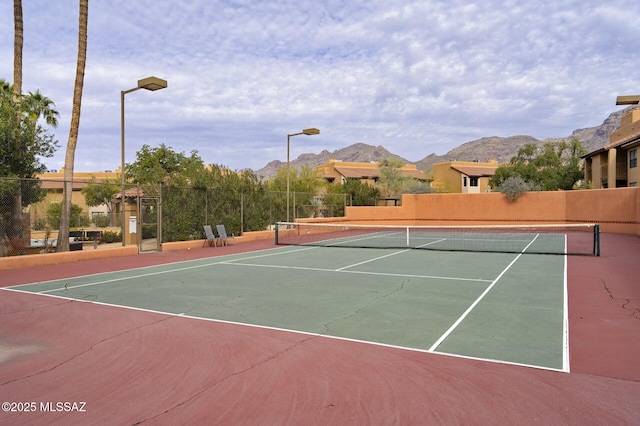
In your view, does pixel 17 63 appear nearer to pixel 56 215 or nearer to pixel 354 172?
pixel 56 215

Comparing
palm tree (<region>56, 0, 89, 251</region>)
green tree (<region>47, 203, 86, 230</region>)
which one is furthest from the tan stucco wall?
palm tree (<region>56, 0, 89, 251</region>)

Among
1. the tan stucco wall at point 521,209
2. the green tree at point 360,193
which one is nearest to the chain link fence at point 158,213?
the green tree at point 360,193

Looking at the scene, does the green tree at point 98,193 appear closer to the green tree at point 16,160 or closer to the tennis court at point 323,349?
the green tree at point 16,160

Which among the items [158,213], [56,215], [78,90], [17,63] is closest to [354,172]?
[56,215]

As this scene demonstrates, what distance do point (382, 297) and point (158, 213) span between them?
12.8 m

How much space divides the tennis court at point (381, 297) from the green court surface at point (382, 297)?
20mm

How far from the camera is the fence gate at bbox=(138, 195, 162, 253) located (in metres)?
19.3

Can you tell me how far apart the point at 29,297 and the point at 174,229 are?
10553 mm

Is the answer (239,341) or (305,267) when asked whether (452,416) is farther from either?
(305,267)

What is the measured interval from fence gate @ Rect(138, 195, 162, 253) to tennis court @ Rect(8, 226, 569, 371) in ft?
14.1

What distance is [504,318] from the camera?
25.3ft

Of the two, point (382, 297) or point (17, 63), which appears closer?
point (382, 297)

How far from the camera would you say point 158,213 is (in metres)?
19.4

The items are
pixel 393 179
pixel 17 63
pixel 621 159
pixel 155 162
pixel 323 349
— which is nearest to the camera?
pixel 323 349
